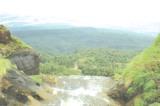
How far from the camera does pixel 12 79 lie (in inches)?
1069

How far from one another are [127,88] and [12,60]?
10335 mm

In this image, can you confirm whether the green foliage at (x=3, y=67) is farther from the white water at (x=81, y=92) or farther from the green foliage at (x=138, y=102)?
the green foliage at (x=138, y=102)

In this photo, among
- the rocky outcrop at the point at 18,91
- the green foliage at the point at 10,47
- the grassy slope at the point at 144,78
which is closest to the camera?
the rocky outcrop at the point at 18,91

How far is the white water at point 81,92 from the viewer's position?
29.1 metres

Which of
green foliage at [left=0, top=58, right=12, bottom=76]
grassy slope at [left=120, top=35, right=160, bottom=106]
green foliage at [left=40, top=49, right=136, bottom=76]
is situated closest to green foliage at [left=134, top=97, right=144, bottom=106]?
grassy slope at [left=120, top=35, right=160, bottom=106]

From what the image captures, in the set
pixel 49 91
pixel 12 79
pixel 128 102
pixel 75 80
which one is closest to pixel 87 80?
pixel 75 80

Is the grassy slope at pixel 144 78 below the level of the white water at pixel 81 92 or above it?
above

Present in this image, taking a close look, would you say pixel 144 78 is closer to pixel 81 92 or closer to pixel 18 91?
pixel 81 92

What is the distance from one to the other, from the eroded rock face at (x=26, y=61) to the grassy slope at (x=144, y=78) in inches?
363

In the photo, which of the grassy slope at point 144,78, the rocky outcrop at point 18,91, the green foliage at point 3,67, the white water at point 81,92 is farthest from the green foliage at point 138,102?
the green foliage at point 3,67

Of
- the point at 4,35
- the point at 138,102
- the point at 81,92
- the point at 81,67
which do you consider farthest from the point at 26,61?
the point at 81,67

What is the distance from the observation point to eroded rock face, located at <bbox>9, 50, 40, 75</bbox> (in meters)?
35.1

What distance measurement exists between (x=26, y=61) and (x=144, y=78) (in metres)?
11.9

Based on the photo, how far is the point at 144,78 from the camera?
28594mm
